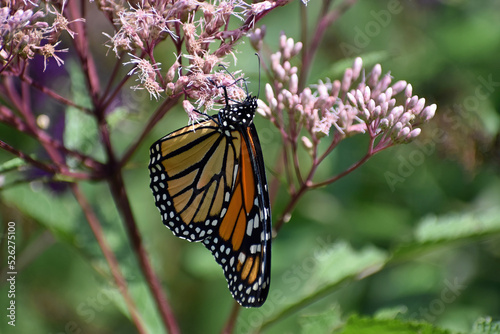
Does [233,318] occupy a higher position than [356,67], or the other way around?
[356,67]

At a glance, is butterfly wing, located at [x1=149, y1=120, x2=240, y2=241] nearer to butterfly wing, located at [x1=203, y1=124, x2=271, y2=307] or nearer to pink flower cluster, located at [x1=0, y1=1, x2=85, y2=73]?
butterfly wing, located at [x1=203, y1=124, x2=271, y2=307]

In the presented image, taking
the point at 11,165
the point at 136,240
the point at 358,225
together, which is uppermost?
the point at 11,165

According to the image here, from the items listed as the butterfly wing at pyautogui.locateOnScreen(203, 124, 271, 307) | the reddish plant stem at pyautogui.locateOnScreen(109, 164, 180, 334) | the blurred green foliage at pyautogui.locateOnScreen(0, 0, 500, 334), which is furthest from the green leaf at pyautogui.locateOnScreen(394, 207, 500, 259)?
the reddish plant stem at pyautogui.locateOnScreen(109, 164, 180, 334)

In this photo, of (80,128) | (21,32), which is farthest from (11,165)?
(80,128)

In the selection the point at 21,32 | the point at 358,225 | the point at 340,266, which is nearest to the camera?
the point at 21,32

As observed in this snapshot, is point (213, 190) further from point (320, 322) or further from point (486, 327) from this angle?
point (486, 327)
